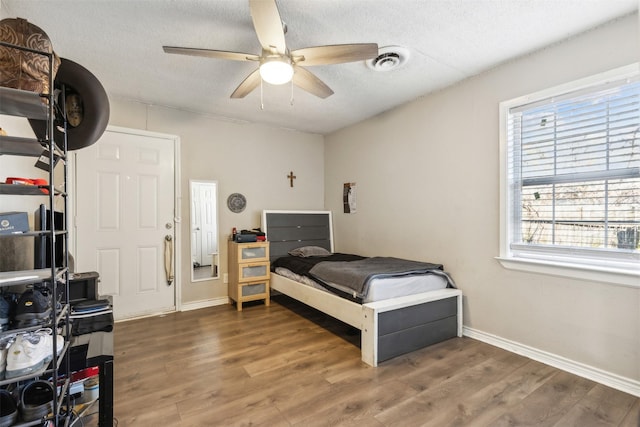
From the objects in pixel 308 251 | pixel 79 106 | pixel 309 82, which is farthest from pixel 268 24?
pixel 308 251

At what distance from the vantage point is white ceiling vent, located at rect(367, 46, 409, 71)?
2260mm

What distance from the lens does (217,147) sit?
3811mm

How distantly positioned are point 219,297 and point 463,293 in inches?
111

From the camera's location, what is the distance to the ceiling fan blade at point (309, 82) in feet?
7.02

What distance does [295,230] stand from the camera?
427 cm

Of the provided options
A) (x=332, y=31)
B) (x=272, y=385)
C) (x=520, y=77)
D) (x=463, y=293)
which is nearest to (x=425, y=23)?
(x=332, y=31)

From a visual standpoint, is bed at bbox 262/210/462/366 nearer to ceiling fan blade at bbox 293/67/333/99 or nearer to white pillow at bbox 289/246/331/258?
white pillow at bbox 289/246/331/258

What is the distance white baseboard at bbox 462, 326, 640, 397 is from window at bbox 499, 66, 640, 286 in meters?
0.63

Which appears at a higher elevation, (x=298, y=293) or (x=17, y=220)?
(x=17, y=220)

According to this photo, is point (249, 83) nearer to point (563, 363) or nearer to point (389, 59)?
point (389, 59)

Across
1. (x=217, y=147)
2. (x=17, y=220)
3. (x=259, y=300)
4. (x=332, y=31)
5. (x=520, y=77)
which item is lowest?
(x=259, y=300)

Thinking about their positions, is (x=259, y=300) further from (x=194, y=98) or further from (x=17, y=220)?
(x=17, y=220)

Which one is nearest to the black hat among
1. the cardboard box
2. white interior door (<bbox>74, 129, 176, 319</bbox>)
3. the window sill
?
the cardboard box

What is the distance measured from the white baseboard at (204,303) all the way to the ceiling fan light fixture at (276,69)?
2798 millimetres
